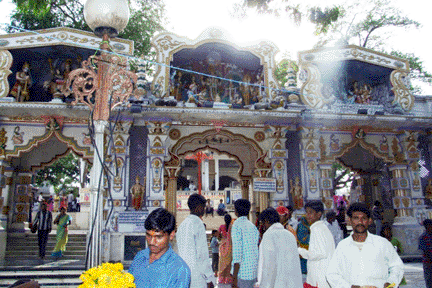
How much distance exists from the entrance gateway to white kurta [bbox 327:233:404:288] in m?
6.65

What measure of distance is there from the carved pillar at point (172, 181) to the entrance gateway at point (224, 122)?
1.3 inches

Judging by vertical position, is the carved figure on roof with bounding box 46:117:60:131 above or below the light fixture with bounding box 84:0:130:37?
above

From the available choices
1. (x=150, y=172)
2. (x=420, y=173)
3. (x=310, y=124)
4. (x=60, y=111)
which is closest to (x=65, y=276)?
(x=150, y=172)

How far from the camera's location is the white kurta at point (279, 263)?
365 cm

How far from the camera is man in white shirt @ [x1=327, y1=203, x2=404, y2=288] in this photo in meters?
2.76

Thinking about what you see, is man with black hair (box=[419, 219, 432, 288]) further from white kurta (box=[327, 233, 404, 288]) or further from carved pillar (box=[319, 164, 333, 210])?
carved pillar (box=[319, 164, 333, 210])

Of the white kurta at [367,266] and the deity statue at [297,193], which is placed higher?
the deity statue at [297,193]

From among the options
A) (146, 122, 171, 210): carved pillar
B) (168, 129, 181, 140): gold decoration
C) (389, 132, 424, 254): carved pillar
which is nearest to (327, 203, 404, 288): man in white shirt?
(146, 122, 171, 210): carved pillar

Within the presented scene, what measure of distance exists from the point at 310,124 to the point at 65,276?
24.9ft

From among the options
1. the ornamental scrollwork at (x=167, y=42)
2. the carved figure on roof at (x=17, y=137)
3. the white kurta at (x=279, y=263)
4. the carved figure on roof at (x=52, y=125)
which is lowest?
the white kurta at (x=279, y=263)

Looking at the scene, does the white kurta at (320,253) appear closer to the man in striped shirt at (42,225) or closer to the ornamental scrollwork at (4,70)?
the man in striped shirt at (42,225)

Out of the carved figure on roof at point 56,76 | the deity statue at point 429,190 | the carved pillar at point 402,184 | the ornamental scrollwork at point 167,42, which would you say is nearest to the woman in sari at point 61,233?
the carved figure on roof at point 56,76

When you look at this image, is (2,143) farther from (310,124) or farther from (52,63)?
(310,124)

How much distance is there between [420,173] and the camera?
11.5 metres
